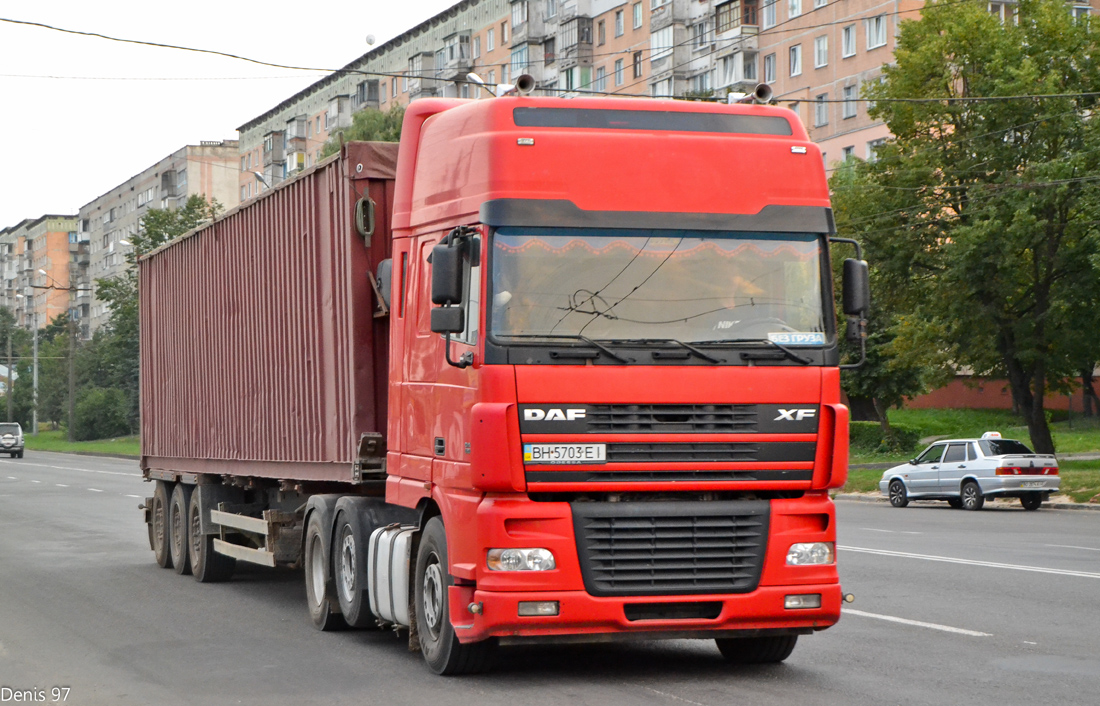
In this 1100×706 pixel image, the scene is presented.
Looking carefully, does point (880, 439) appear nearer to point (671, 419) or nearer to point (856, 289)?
point (856, 289)

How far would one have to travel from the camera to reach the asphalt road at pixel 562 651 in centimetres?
838

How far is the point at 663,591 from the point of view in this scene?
8.43 metres

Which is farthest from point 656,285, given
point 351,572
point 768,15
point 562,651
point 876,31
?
point 768,15

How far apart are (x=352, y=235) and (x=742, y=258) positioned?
338 centimetres

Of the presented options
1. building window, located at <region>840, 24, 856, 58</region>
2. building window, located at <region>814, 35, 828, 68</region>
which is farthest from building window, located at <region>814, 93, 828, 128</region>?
building window, located at <region>840, 24, 856, 58</region>

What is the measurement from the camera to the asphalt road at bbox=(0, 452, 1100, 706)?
8.38 m

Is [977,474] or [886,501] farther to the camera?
[886,501]

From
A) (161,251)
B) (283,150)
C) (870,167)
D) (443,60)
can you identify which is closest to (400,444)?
(161,251)

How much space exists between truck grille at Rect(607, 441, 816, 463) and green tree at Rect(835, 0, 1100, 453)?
2671 centimetres

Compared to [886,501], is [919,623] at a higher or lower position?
higher

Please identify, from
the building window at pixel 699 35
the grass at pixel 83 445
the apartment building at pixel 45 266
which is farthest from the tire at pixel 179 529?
the apartment building at pixel 45 266

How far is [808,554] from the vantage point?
28.5 feet

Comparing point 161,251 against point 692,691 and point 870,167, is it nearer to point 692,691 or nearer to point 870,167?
point 692,691

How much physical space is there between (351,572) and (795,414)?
372cm
